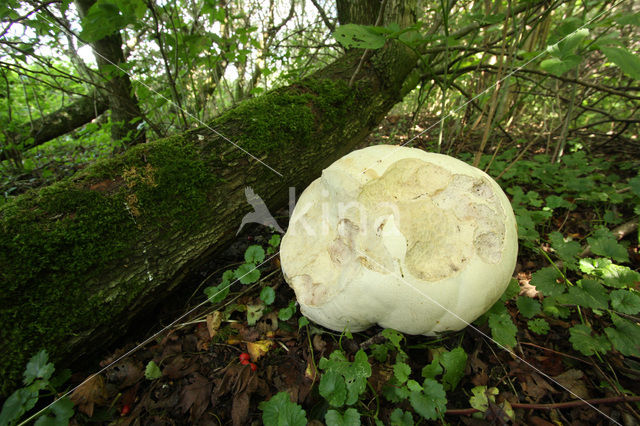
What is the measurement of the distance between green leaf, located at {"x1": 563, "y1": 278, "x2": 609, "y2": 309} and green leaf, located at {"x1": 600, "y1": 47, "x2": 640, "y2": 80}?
1.06 metres

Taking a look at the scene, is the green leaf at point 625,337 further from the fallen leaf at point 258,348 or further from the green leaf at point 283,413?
the fallen leaf at point 258,348

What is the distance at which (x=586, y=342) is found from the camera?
140cm

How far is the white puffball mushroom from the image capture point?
1345mm

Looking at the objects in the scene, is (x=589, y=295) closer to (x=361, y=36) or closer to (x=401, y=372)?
(x=401, y=372)

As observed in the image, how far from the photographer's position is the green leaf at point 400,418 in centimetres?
127

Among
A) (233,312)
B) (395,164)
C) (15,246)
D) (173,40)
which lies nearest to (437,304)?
(395,164)

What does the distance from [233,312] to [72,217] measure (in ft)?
3.62

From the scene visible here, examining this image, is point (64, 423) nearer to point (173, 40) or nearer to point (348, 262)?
point (348, 262)

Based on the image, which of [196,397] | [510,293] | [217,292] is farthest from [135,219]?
[510,293]

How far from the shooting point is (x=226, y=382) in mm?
1542

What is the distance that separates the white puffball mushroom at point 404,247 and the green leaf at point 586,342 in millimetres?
449

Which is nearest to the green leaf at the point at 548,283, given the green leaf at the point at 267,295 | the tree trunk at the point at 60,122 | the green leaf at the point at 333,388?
the green leaf at the point at 333,388

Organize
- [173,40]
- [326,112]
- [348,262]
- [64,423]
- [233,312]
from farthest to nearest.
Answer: [173,40] < [326,112] < [233,312] < [348,262] < [64,423]

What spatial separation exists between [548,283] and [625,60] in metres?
1.25
